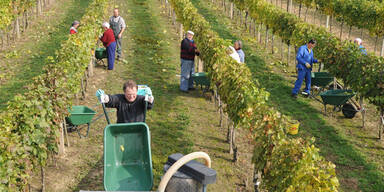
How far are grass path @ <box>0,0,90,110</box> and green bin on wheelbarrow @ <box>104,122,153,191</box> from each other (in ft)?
17.6

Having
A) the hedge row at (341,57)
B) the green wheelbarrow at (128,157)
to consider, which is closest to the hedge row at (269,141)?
the green wheelbarrow at (128,157)

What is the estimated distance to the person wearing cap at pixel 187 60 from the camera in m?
11.7

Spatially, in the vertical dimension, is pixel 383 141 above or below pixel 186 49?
below

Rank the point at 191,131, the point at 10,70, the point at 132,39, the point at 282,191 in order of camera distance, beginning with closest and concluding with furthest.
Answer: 1. the point at 282,191
2. the point at 191,131
3. the point at 10,70
4. the point at 132,39

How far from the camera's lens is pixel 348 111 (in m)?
11.0

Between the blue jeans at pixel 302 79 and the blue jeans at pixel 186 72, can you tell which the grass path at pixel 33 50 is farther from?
the blue jeans at pixel 302 79

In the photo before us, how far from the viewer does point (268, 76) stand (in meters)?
14.2

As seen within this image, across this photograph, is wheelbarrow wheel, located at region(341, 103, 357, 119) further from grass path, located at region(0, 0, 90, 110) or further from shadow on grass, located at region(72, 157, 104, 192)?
grass path, located at region(0, 0, 90, 110)

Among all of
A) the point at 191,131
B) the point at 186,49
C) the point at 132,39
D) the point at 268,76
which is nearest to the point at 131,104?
Result: the point at 191,131

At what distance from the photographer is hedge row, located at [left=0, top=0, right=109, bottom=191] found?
5488mm

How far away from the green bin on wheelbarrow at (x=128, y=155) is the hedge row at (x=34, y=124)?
40.4 inches

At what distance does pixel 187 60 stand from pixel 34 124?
20.1 feet

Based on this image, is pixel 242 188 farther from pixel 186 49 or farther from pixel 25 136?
pixel 186 49

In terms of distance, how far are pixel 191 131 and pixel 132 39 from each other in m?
9.53
